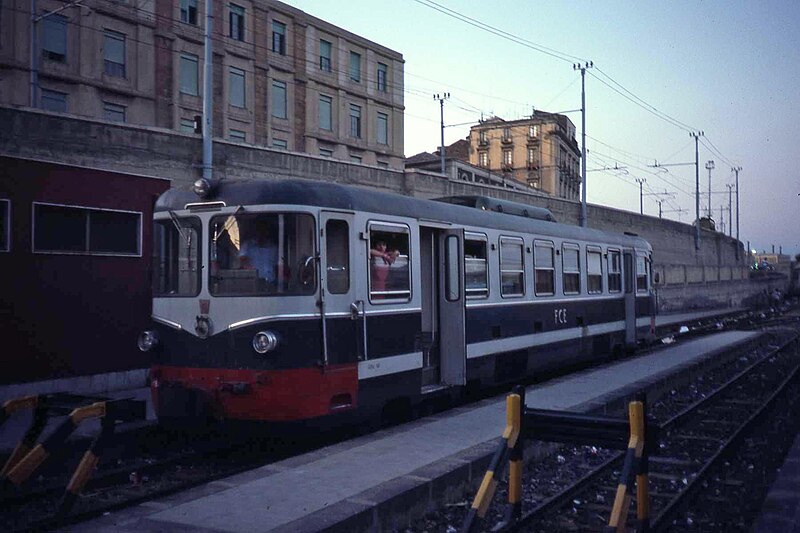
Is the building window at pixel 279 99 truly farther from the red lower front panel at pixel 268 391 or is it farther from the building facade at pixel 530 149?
→ the red lower front panel at pixel 268 391

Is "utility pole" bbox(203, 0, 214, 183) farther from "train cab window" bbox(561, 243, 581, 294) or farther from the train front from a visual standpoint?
"train cab window" bbox(561, 243, 581, 294)

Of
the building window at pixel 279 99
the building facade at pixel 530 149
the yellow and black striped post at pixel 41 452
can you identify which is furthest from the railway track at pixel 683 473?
the building facade at pixel 530 149

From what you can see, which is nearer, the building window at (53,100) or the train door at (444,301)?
the train door at (444,301)

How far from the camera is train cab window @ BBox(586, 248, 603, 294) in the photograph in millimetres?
17594

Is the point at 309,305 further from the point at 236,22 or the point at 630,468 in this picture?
the point at 236,22

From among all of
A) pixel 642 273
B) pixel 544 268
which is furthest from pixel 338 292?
pixel 642 273

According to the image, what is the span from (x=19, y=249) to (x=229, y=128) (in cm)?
3092

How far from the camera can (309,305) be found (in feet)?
30.1

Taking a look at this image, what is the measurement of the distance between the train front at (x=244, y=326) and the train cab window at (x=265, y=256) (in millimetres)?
11

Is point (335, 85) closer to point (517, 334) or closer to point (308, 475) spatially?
point (517, 334)

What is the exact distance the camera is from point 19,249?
13.0 meters

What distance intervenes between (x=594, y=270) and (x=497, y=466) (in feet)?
39.9

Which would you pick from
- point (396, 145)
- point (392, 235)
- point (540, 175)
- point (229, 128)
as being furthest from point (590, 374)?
point (540, 175)

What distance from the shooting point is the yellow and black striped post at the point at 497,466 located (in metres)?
6.06
